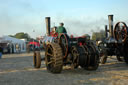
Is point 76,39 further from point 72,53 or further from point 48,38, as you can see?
point 48,38

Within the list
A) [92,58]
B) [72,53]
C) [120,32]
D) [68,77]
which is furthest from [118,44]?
[68,77]

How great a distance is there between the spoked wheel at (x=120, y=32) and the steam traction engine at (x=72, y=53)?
210cm

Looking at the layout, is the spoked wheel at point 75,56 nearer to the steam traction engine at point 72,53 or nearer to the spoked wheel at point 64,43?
the steam traction engine at point 72,53

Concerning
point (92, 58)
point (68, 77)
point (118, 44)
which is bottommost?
point (68, 77)

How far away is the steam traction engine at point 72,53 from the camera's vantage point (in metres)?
5.88

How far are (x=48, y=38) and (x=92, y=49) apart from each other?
2398 millimetres

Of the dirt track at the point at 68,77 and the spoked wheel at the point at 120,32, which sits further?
the spoked wheel at the point at 120,32

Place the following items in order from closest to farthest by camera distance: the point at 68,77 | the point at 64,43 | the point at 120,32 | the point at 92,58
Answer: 1. the point at 68,77
2. the point at 92,58
3. the point at 64,43
4. the point at 120,32

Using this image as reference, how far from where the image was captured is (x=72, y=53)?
6234mm

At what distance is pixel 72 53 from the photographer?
→ 623 cm

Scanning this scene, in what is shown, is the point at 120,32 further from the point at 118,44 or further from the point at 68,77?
the point at 68,77

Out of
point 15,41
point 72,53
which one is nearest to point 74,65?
point 72,53

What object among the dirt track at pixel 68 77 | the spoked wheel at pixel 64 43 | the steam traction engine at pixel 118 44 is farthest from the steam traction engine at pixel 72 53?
the steam traction engine at pixel 118 44

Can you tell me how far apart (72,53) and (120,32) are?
327 cm
